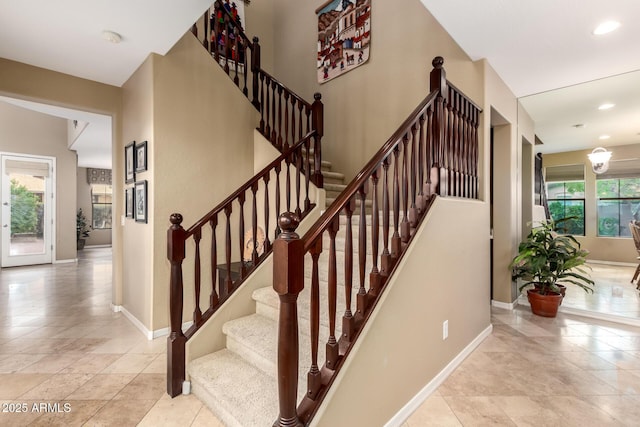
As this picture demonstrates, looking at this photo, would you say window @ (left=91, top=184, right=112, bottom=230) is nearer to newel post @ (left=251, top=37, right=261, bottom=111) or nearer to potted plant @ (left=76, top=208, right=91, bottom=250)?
potted plant @ (left=76, top=208, right=91, bottom=250)

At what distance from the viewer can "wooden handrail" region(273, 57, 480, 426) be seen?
4.10 feet

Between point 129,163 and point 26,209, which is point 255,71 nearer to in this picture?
point 129,163

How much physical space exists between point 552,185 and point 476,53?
8.82 feet

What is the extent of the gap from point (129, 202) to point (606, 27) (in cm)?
472

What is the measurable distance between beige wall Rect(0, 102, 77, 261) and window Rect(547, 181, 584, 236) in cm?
980

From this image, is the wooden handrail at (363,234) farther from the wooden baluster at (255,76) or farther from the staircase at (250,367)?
the wooden baluster at (255,76)

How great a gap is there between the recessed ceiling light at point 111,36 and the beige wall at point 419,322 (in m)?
3.03

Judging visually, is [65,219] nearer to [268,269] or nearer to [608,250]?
[268,269]

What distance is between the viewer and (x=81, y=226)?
29.7 ft

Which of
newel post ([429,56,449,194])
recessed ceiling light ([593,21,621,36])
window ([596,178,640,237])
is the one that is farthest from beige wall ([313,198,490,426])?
window ([596,178,640,237])

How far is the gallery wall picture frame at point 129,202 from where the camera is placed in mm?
3414

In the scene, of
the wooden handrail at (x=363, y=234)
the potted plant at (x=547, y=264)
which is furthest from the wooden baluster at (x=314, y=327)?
the potted plant at (x=547, y=264)

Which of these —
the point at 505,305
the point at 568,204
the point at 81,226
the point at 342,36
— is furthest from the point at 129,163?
the point at 81,226

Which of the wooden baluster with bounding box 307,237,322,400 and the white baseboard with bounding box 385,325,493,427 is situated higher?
the wooden baluster with bounding box 307,237,322,400
